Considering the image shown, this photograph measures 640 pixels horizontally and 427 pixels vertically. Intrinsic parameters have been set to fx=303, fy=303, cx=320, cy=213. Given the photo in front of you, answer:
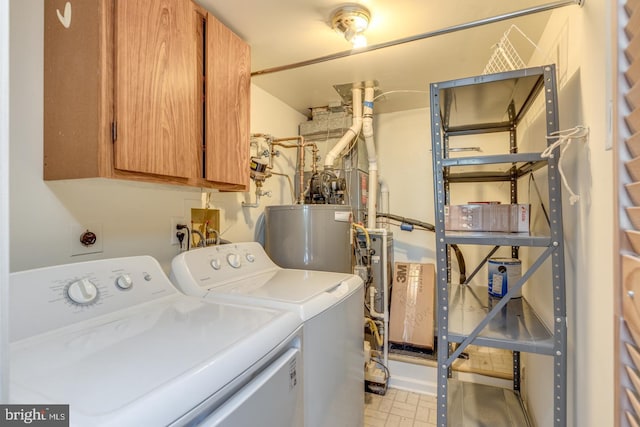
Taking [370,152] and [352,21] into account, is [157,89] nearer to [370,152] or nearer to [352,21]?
[352,21]

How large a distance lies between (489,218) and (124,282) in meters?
1.64

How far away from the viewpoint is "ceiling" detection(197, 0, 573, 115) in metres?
1.45

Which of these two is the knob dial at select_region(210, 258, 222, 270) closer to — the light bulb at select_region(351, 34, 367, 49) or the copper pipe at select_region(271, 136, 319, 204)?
the copper pipe at select_region(271, 136, 319, 204)

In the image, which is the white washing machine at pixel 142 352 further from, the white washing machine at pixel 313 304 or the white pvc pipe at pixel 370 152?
the white pvc pipe at pixel 370 152

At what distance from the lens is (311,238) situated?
6.63ft

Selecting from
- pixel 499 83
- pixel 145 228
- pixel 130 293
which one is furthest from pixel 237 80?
pixel 499 83

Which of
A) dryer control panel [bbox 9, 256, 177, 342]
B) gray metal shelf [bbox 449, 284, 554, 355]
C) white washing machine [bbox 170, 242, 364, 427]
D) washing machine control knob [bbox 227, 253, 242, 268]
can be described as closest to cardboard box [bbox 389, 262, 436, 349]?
gray metal shelf [bbox 449, 284, 554, 355]

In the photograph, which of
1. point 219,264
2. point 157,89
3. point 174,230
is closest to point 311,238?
point 219,264

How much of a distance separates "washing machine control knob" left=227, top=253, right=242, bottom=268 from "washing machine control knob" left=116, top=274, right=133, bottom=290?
497mm

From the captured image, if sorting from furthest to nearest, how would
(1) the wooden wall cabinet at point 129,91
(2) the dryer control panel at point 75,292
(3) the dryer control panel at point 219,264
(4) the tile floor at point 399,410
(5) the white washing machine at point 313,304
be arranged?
(4) the tile floor at point 399,410
(3) the dryer control panel at point 219,264
(5) the white washing machine at point 313,304
(1) the wooden wall cabinet at point 129,91
(2) the dryer control panel at point 75,292

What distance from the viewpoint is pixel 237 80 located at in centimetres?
162

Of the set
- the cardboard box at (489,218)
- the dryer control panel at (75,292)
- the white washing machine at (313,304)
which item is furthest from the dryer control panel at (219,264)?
the cardboard box at (489,218)

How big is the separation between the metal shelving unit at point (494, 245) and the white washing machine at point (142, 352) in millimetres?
721

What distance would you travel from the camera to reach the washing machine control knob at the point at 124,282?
1065mm
